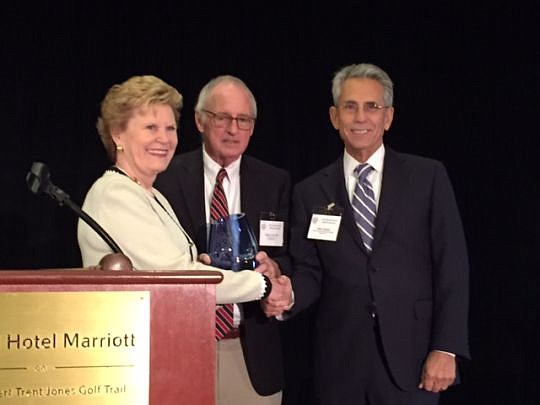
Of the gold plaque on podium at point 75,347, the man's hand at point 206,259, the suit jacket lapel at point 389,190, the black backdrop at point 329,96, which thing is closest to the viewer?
the gold plaque on podium at point 75,347

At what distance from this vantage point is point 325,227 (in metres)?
2.91

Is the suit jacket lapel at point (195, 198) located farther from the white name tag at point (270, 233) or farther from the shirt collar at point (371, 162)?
the shirt collar at point (371, 162)

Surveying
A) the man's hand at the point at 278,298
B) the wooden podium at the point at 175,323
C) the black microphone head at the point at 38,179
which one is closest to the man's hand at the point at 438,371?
the man's hand at the point at 278,298

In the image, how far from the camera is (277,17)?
393 centimetres

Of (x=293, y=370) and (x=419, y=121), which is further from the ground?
(x=419, y=121)

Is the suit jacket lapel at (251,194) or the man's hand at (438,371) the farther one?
the suit jacket lapel at (251,194)

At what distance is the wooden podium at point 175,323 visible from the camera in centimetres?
169

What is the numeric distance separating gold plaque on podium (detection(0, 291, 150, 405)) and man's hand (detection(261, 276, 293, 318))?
1.13 m

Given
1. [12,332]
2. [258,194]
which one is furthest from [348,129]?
[12,332]

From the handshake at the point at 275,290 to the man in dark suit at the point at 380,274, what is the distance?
2 centimetres

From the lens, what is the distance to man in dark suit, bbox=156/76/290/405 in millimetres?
2918

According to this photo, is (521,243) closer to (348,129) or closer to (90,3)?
(348,129)

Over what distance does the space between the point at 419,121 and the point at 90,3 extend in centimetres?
162

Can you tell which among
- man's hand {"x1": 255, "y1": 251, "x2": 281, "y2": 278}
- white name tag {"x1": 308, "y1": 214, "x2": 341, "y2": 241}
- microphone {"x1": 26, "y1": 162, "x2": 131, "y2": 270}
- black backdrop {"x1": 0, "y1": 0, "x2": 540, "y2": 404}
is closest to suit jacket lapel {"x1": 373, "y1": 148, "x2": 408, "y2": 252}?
white name tag {"x1": 308, "y1": 214, "x2": 341, "y2": 241}
